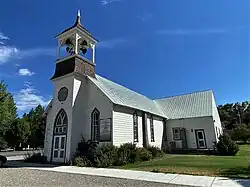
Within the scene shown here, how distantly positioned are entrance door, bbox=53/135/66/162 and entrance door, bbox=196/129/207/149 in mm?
15101

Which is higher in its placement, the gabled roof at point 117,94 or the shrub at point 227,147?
the gabled roof at point 117,94

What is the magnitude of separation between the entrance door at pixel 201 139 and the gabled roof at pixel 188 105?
78.5 inches

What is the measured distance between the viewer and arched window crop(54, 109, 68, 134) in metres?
16.7

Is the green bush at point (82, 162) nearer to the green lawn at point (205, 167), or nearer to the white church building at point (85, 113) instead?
the white church building at point (85, 113)

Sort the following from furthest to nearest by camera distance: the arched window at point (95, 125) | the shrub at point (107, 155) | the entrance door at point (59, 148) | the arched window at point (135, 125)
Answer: the arched window at point (135, 125) → the arched window at point (95, 125) → the entrance door at point (59, 148) → the shrub at point (107, 155)

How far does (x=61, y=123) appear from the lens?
1705cm

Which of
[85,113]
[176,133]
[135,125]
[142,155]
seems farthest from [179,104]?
[85,113]

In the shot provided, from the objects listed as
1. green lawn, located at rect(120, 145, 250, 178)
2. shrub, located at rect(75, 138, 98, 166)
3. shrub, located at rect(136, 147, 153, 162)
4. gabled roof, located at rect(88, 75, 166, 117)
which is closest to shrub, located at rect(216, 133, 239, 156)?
green lawn, located at rect(120, 145, 250, 178)

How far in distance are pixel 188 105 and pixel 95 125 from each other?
589 inches

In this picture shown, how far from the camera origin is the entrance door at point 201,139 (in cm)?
2255

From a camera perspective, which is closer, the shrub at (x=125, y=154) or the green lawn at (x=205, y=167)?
the green lawn at (x=205, y=167)

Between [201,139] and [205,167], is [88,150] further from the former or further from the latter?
[201,139]

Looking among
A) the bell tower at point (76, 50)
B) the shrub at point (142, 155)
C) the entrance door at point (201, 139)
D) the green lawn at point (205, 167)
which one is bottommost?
the green lawn at point (205, 167)

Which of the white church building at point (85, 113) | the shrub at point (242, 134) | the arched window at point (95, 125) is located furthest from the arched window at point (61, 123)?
the shrub at point (242, 134)
